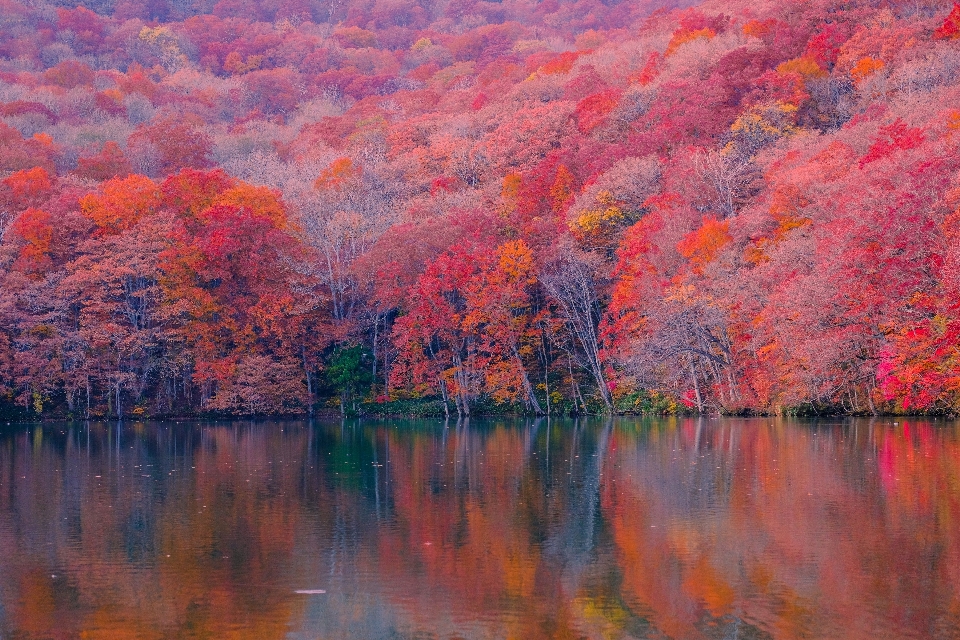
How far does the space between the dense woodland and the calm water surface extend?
1049cm

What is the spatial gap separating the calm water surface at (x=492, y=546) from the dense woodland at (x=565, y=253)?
34.4ft

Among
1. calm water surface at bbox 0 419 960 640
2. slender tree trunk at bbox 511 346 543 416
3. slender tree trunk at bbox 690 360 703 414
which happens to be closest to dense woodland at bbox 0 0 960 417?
slender tree trunk at bbox 690 360 703 414

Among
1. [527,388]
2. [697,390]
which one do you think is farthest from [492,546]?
[527,388]

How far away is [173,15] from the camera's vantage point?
13275 centimetres

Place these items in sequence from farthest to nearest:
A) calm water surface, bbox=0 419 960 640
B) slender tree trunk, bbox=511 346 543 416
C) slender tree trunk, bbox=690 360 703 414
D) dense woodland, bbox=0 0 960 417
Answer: slender tree trunk, bbox=511 346 543 416, slender tree trunk, bbox=690 360 703 414, dense woodland, bbox=0 0 960 417, calm water surface, bbox=0 419 960 640

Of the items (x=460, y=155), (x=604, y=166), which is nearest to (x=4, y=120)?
(x=460, y=155)

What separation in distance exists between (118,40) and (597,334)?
89190 mm

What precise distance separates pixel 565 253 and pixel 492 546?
35763 mm

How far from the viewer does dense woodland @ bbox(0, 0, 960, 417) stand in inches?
1318

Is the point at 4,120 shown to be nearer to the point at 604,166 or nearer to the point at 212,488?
the point at 604,166

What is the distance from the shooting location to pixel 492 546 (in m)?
12.2

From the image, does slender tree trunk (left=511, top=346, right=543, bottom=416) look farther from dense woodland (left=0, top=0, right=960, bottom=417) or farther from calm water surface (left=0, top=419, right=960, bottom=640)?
calm water surface (left=0, top=419, right=960, bottom=640)

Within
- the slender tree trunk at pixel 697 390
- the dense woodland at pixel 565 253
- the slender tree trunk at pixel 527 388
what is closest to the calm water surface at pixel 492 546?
the dense woodland at pixel 565 253

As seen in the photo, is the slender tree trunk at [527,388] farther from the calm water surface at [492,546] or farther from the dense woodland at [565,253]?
the calm water surface at [492,546]
